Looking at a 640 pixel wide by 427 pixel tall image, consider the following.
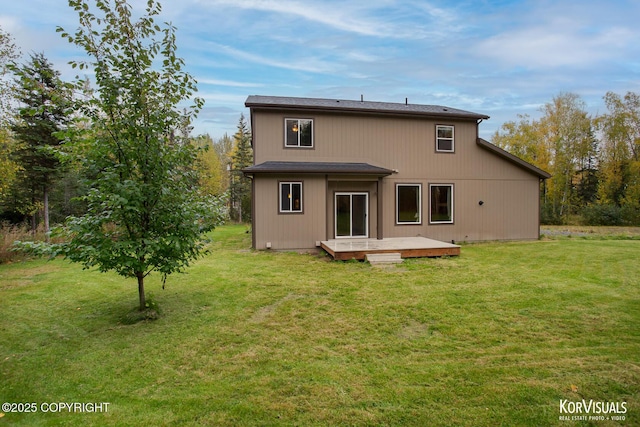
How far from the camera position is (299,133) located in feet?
36.9

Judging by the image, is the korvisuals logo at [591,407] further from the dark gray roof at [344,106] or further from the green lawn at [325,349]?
→ the dark gray roof at [344,106]

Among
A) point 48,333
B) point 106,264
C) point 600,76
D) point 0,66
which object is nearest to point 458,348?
point 106,264

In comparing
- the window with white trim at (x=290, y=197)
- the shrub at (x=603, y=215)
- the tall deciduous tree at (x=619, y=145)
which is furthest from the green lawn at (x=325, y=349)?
the tall deciduous tree at (x=619, y=145)

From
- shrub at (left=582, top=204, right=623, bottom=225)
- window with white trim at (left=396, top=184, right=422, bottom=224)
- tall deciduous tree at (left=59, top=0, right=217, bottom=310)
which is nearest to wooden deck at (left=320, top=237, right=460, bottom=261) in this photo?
window with white trim at (left=396, top=184, right=422, bottom=224)

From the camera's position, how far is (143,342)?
385cm

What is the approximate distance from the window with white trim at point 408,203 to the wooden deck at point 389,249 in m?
1.81

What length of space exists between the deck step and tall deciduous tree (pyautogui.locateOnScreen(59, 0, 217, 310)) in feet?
17.2


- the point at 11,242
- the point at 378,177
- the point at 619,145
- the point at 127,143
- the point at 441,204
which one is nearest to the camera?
the point at 127,143

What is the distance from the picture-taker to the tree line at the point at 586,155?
21.9 meters

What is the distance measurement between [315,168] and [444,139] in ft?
18.1

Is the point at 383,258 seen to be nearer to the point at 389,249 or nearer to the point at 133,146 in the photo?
the point at 389,249

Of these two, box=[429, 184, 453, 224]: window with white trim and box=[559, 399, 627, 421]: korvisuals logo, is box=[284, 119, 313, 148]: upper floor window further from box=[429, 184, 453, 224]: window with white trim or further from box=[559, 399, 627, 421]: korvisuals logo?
box=[559, 399, 627, 421]: korvisuals logo

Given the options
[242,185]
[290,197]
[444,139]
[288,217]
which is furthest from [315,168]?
[242,185]

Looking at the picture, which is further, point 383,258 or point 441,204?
point 441,204
